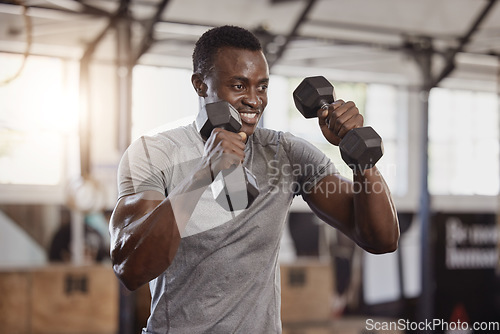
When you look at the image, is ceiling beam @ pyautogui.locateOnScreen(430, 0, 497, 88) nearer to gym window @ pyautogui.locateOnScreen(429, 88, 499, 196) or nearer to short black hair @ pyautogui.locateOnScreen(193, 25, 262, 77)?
gym window @ pyautogui.locateOnScreen(429, 88, 499, 196)

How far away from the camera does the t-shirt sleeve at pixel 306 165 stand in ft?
4.99

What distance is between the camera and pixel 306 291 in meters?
4.81

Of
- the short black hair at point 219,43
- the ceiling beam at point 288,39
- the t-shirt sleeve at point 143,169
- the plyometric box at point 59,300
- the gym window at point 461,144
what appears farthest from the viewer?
the gym window at point 461,144

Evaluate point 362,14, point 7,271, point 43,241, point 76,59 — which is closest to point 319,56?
point 362,14

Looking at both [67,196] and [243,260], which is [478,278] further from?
[243,260]

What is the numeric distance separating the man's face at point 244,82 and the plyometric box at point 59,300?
3.41 m

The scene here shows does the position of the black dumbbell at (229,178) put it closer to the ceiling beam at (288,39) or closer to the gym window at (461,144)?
the ceiling beam at (288,39)

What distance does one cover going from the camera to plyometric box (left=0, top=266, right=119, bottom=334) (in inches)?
169

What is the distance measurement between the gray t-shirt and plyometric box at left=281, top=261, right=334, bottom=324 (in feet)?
11.0

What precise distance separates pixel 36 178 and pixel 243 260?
491cm

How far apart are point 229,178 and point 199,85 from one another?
413 mm

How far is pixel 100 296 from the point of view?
452cm

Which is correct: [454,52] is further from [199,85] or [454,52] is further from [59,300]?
[199,85]

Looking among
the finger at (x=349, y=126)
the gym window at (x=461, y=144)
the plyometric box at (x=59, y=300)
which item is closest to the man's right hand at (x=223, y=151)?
the finger at (x=349, y=126)
